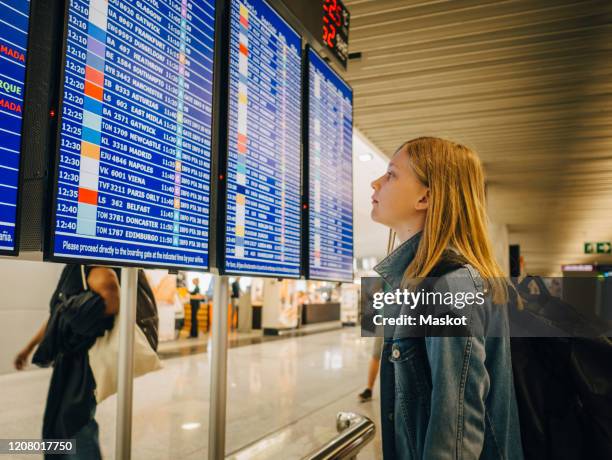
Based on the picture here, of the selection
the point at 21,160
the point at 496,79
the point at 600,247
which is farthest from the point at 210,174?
the point at 600,247

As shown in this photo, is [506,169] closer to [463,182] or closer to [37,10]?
[463,182]

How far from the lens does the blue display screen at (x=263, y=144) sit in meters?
2.11

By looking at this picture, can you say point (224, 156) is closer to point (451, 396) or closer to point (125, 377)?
point (125, 377)

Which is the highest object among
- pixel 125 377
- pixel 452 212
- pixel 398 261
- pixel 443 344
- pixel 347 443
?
pixel 452 212

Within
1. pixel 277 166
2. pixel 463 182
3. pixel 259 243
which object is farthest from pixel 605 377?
pixel 277 166

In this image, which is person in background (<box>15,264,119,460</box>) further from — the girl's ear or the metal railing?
the girl's ear

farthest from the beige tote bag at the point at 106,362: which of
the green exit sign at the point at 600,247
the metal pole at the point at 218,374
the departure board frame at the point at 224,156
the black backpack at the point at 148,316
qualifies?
the green exit sign at the point at 600,247

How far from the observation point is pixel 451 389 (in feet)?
4.14

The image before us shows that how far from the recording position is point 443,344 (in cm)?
128

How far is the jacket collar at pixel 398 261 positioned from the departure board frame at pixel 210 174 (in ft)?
2.26

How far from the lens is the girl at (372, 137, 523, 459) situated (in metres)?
1.27

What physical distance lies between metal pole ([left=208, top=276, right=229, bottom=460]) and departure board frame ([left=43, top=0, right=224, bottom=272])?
211 millimetres

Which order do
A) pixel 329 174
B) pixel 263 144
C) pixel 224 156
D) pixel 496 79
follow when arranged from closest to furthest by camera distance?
pixel 224 156 → pixel 263 144 → pixel 329 174 → pixel 496 79

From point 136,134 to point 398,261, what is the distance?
970 mm
